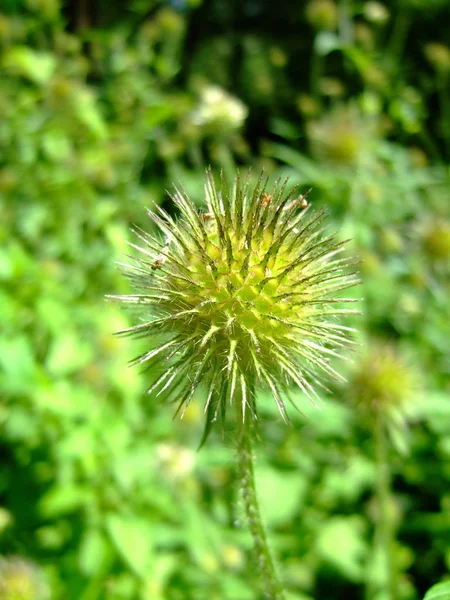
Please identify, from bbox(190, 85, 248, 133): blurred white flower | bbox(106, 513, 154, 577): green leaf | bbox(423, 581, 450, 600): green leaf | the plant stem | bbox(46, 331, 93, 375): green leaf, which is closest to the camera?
bbox(423, 581, 450, 600): green leaf

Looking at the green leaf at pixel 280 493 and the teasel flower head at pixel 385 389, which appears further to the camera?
the green leaf at pixel 280 493

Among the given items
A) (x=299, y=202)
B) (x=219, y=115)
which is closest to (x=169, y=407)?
(x=219, y=115)

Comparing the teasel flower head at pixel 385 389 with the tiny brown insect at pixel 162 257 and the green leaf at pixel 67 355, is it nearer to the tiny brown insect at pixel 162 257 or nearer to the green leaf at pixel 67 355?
the green leaf at pixel 67 355

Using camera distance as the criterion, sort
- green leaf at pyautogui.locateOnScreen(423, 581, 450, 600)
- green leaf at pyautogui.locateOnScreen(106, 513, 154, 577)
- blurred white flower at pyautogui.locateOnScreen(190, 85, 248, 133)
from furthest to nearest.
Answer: blurred white flower at pyautogui.locateOnScreen(190, 85, 248, 133) < green leaf at pyautogui.locateOnScreen(106, 513, 154, 577) < green leaf at pyautogui.locateOnScreen(423, 581, 450, 600)

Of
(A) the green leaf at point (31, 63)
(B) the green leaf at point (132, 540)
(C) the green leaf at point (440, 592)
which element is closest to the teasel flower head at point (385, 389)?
(B) the green leaf at point (132, 540)

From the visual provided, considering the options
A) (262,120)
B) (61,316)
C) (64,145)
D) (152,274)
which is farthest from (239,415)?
(262,120)

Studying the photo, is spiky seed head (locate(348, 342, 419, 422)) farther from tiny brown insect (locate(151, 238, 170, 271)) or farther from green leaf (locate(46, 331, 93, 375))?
tiny brown insect (locate(151, 238, 170, 271))

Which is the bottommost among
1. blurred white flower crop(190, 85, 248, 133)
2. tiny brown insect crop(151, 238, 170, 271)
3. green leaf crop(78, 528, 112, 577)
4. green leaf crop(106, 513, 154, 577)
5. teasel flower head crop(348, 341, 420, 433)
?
green leaf crop(78, 528, 112, 577)

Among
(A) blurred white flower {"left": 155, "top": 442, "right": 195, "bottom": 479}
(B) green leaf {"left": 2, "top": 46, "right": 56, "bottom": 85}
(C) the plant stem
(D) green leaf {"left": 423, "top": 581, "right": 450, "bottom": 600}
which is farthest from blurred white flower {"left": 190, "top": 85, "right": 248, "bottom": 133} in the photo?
(D) green leaf {"left": 423, "top": 581, "right": 450, "bottom": 600}
